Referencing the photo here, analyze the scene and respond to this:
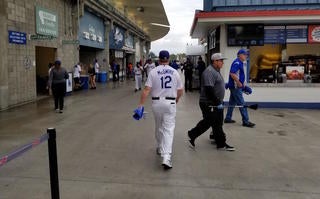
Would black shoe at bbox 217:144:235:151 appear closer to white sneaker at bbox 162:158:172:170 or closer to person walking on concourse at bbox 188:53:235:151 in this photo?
person walking on concourse at bbox 188:53:235:151

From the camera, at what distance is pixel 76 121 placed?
9.62 metres

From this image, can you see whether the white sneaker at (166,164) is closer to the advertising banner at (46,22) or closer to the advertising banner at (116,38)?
the advertising banner at (46,22)

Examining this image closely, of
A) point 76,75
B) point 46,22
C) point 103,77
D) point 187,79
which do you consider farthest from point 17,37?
point 103,77

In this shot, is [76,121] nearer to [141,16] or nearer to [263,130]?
[263,130]

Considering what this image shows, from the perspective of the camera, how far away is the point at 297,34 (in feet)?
40.2

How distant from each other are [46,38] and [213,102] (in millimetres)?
9546

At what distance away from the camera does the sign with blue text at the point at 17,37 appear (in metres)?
12.4

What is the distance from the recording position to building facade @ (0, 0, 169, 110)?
12414mm

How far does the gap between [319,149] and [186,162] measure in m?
2.65

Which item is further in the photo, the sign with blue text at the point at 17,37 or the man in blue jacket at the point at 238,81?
the sign with blue text at the point at 17,37

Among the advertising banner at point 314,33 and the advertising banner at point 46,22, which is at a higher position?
the advertising banner at point 46,22

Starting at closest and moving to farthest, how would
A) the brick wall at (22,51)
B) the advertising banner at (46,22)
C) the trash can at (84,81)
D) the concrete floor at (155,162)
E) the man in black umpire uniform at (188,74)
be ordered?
the concrete floor at (155,162), the brick wall at (22,51), the advertising banner at (46,22), the man in black umpire uniform at (188,74), the trash can at (84,81)

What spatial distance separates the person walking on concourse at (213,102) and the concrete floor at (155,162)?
308 mm

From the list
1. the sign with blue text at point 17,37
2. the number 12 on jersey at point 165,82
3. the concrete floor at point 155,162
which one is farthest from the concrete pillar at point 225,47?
the number 12 on jersey at point 165,82
